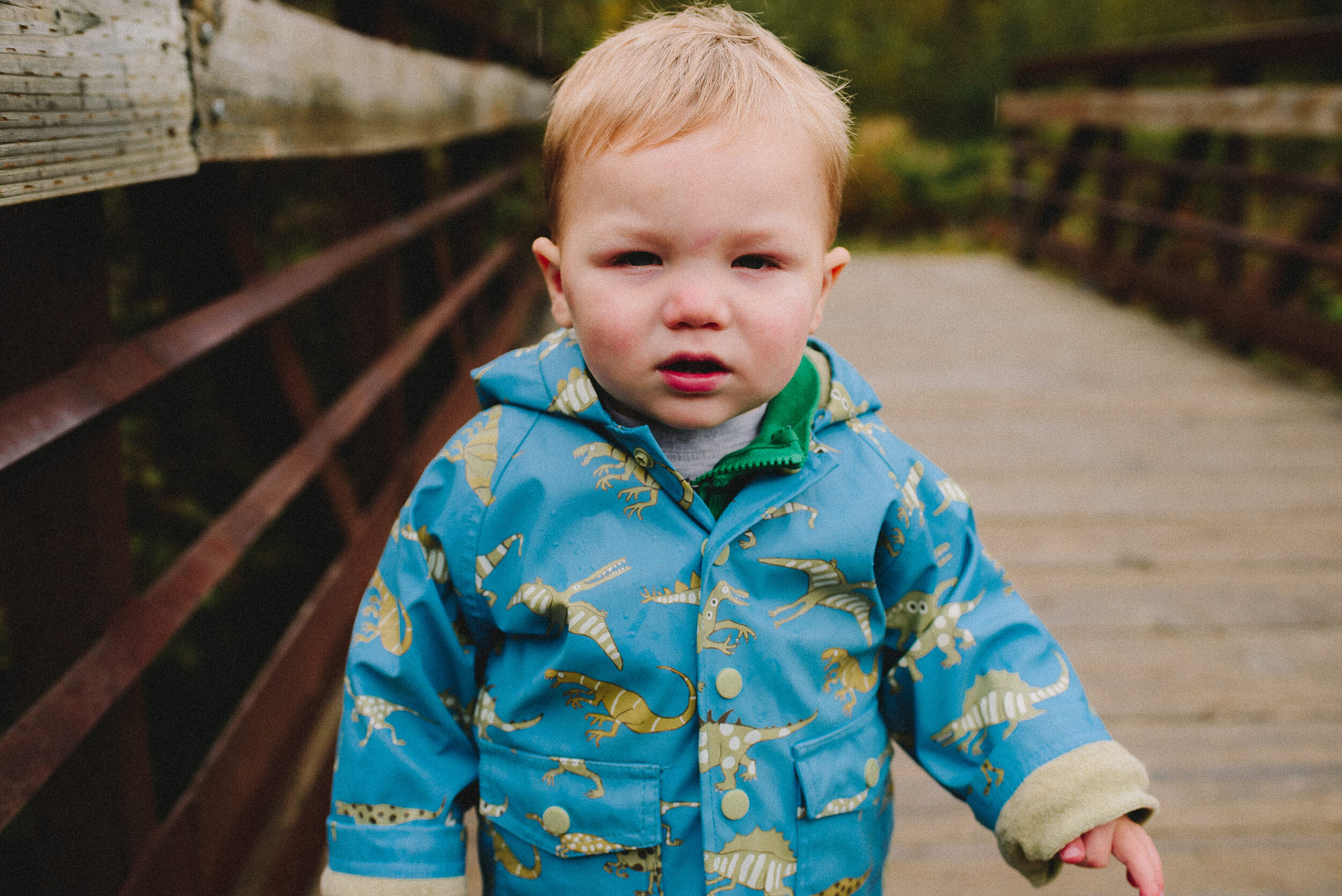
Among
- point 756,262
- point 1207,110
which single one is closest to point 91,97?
point 756,262

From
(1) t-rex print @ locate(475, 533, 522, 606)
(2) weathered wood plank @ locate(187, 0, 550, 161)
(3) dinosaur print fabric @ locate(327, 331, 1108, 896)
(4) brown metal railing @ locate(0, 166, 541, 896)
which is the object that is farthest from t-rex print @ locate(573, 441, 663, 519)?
(2) weathered wood plank @ locate(187, 0, 550, 161)

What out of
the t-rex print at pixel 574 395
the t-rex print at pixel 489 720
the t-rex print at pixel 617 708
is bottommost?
the t-rex print at pixel 489 720

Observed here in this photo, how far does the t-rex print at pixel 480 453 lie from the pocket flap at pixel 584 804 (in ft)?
1.02

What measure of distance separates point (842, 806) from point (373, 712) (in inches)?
21.9

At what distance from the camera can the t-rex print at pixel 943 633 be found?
47.7 inches

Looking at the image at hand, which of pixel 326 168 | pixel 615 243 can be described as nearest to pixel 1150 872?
pixel 615 243

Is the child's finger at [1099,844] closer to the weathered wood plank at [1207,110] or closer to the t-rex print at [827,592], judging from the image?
the t-rex print at [827,592]

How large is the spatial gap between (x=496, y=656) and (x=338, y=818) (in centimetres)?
25

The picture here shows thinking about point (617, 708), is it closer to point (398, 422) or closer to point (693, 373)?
point (693, 373)

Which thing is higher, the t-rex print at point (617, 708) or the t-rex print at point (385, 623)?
the t-rex print at point (385, 623)

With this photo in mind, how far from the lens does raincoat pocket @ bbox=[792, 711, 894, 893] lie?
1155 millimetres

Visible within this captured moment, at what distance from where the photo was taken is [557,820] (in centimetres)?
113

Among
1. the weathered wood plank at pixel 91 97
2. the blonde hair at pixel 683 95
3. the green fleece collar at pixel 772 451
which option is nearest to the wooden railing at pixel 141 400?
the weathered wood plank at pixel 91 97

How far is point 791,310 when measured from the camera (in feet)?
3.59
